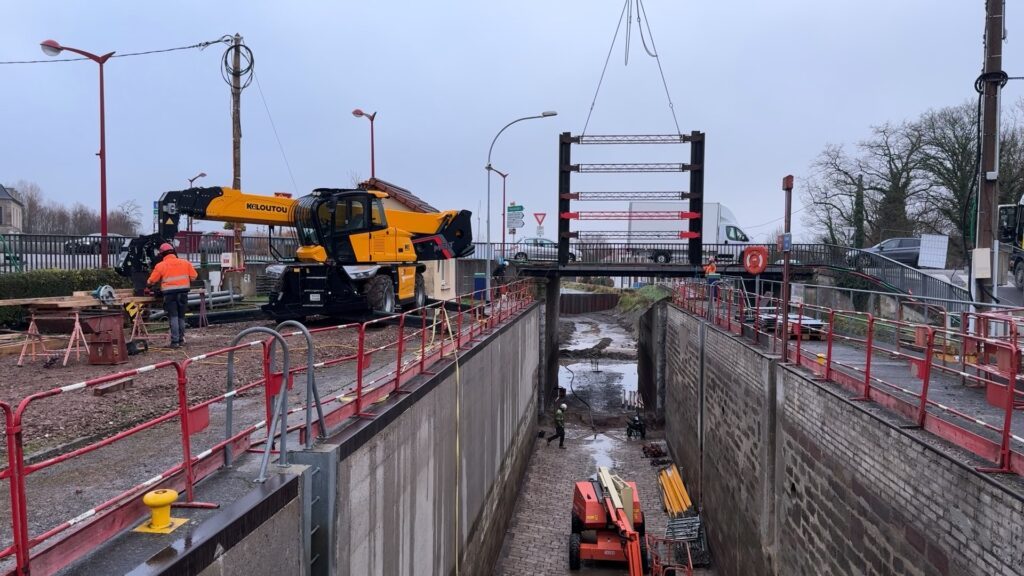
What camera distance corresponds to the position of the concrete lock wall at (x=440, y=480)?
6152mm

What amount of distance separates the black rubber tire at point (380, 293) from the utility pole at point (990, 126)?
452 inches

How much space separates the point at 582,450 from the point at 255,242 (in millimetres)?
19377

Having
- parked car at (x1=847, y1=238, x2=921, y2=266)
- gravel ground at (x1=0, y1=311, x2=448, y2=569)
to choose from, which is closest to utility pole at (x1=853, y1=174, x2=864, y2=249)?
parked car at (x1=847, y1=238, x2=921, y2=266)

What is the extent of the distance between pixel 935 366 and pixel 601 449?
15411 mm

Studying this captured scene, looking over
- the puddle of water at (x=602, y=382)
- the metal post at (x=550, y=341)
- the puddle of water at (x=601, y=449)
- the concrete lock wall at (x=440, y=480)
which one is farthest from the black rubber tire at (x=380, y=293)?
the puddle of water at (x=602, y=382)

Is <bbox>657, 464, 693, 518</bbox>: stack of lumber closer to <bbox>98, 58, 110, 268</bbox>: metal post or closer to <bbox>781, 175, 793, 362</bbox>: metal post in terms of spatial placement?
<bbox>781, 175, 793, 362</bbox>: metal post

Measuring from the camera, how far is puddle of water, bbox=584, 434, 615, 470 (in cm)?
2014

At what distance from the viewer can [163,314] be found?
15.2 m

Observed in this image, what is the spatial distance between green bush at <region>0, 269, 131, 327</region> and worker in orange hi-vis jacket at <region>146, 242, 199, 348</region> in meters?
4.63

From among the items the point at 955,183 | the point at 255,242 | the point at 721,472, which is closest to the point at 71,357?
the point at 721,472

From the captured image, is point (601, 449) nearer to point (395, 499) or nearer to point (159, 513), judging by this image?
point (395, 499)

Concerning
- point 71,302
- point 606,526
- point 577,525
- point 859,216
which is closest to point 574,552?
point 577,525

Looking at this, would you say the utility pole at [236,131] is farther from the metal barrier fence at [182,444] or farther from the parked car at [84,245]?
the metal barrier fence at [182,444]

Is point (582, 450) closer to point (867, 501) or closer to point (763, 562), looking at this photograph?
point (763, 562)
